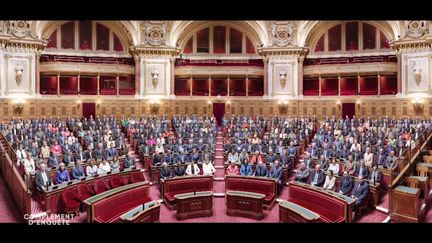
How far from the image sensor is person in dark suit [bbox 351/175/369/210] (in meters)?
7.59

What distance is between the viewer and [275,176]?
9.51 m

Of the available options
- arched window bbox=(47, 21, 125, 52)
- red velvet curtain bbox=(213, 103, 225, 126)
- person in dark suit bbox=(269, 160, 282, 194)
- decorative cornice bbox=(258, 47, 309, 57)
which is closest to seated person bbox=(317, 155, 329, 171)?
person in dark suit bbox=(269, 160, 282, 194)

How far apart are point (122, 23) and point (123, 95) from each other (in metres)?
4.40

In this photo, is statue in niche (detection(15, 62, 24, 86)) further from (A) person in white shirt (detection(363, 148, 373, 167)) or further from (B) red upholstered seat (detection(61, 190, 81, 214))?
(A) person in white shirt (detection(363, 148, 373, 167))

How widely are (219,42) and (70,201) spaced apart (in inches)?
692

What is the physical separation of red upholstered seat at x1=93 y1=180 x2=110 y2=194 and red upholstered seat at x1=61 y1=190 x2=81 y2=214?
2.32 ft

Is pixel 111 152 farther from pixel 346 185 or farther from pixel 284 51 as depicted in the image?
pixel 284 51

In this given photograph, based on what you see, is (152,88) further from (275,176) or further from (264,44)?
(275,176)

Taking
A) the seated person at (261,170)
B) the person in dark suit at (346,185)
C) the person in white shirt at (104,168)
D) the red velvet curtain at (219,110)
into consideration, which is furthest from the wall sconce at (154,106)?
the person in dark suit at (346,185)

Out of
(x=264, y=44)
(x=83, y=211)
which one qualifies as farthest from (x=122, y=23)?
(x=83, y=211)

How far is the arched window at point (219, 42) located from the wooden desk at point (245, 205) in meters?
16.5

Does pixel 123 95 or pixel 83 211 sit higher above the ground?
pixel 123 95

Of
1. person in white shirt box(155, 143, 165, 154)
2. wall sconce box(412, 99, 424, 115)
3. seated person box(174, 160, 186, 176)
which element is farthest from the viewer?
wall sconce box(412, 99, 424, 115)

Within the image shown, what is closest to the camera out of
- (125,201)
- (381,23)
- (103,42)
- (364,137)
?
(125,201)
